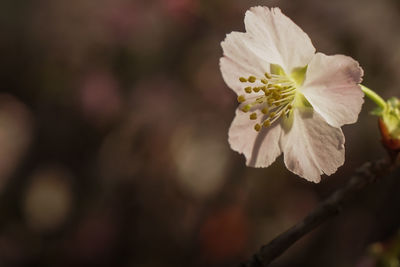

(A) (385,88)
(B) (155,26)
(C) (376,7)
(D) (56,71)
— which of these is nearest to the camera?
(A) (385,88)

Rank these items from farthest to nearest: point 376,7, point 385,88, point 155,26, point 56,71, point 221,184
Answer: point 376,7 → point 155,26 → point 56,71 → point 221,184 → point 385,88

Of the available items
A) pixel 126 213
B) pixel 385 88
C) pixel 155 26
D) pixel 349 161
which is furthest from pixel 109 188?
pixel 385 88

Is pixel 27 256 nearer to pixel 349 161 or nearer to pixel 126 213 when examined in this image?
pixel 126 213

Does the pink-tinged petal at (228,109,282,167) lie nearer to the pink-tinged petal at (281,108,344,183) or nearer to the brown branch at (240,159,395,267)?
the pink-tinged petal at (281,108,344,183)

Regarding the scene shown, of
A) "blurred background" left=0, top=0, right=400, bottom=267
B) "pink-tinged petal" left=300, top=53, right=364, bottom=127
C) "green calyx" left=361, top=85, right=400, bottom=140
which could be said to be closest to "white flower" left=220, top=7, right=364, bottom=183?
"pink-tinged petal" left=300, top=53, right=364, bottom=127

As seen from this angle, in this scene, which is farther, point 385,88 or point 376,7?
point 376,7
